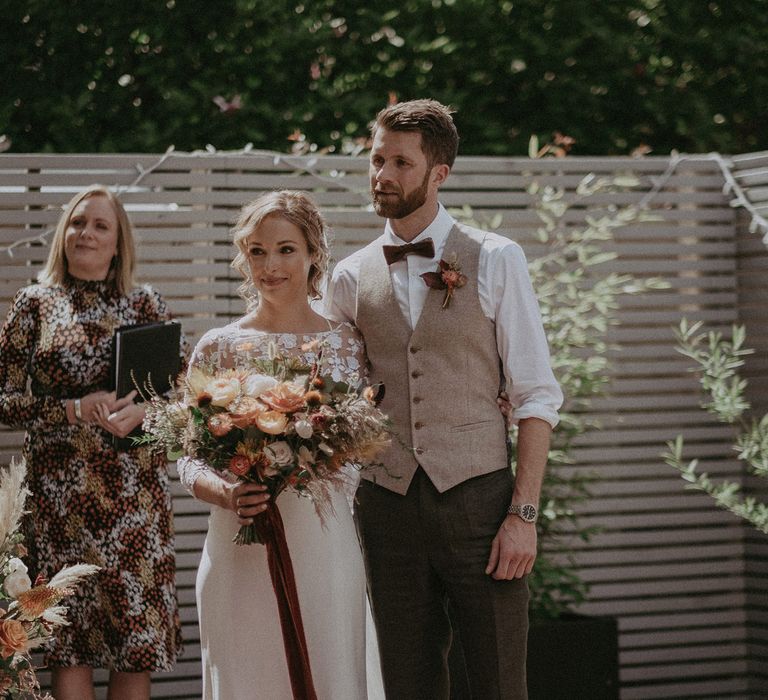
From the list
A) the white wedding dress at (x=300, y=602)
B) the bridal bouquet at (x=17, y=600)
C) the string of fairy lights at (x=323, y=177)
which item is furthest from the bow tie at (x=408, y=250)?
the string of fairy lights at (x=323, y=177)

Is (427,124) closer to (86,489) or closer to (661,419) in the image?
(86,489)

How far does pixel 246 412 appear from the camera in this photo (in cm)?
291

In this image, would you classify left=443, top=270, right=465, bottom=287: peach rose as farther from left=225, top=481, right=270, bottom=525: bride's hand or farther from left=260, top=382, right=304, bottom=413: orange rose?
left=225, top=481, right=270, bottom=525: bride's hand

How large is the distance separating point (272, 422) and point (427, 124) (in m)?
0.92

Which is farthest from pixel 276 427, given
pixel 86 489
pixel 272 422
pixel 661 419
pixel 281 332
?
pixel 661 419

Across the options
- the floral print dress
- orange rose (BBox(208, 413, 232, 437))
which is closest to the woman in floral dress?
the floral print dress

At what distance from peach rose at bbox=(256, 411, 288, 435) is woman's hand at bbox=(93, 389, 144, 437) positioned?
57.5 inches

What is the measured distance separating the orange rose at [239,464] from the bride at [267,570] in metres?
0.21

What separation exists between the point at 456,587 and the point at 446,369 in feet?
1.84

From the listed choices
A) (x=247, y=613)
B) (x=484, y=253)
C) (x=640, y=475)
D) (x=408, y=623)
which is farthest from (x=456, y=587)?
(x=640, y=475)

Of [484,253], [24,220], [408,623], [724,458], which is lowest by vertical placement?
[408,623]

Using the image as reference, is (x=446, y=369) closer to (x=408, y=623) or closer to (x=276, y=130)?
(x=408, y=623)

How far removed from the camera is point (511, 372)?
3.21 m

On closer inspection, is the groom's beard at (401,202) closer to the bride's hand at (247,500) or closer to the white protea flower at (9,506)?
the bride's hand at (247,500)
